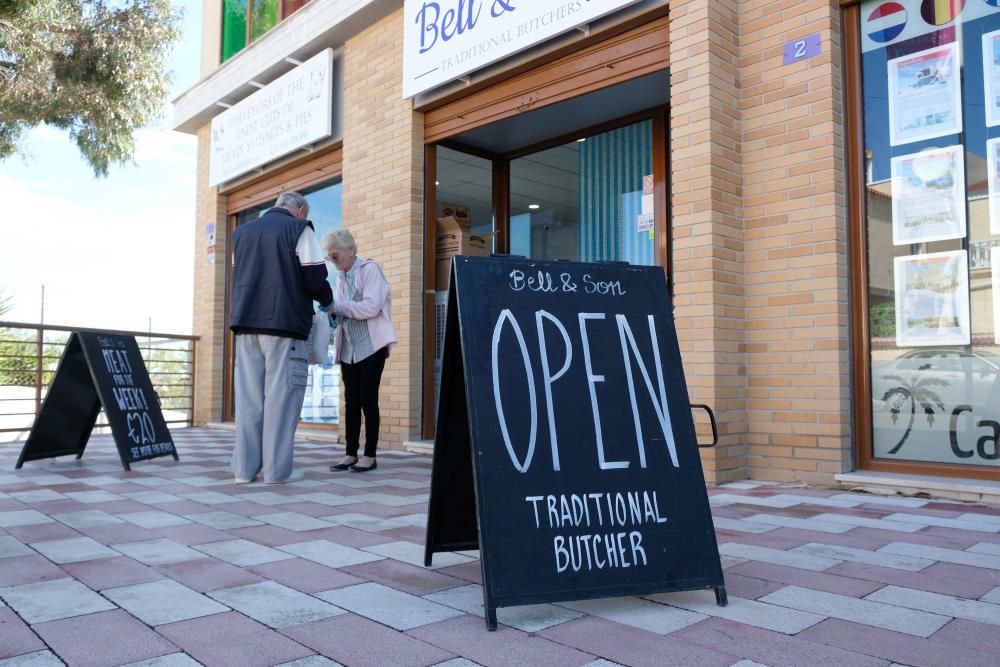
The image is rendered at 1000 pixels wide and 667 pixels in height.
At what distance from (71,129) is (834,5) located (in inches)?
409

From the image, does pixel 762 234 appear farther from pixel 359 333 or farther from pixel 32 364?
pixel 32 364

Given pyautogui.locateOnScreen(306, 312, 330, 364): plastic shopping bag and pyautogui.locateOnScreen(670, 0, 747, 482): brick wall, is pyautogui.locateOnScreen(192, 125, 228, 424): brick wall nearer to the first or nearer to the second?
pyautogui.locateOnScreen(306, 312, 330, 364): plastic shopping bag

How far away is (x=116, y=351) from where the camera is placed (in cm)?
548

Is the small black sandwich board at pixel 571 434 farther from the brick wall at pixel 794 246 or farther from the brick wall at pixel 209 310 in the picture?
the brick wall at pixel 209 310

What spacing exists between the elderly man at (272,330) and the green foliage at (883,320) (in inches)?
126

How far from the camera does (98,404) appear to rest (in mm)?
5547

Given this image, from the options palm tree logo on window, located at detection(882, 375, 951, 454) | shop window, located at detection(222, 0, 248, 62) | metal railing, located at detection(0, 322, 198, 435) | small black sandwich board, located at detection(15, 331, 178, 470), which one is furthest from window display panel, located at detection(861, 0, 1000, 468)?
shop window, located at detection(222, 0, 248, 62)

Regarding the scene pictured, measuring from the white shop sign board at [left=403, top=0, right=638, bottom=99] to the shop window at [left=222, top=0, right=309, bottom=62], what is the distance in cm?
240

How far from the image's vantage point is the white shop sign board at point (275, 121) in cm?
769

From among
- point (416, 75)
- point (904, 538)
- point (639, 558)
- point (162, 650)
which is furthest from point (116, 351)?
point (904, 538)

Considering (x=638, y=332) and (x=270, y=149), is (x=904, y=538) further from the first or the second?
(x=270, y=149)

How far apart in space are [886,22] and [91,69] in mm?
9629

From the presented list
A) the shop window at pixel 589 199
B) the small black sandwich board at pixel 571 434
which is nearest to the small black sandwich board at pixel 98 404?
the small black sandwich board at pixel 571 434

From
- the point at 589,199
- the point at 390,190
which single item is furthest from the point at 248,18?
the point at 589,199
